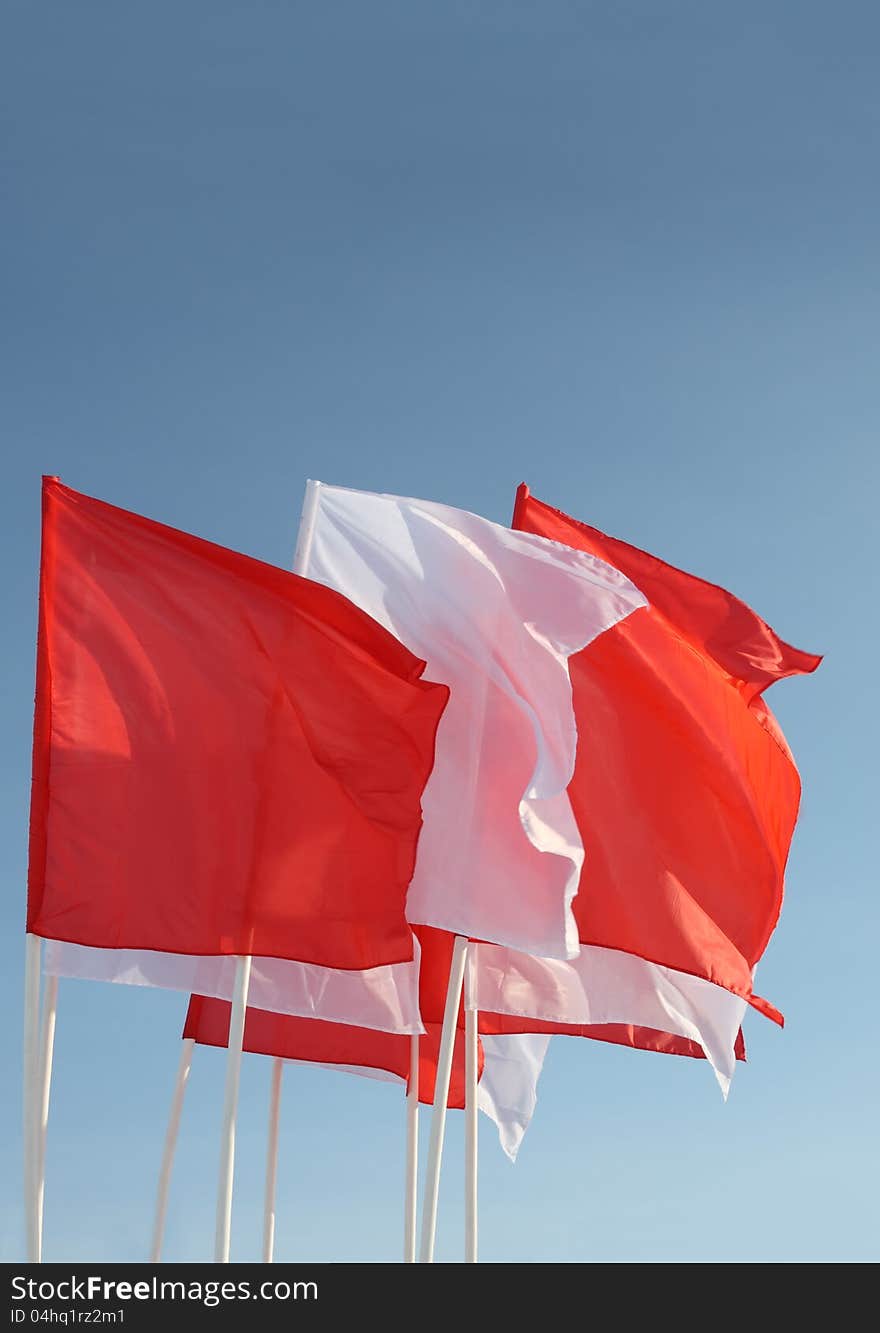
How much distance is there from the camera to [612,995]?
21.8m

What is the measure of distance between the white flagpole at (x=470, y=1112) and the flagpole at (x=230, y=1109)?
3543mm

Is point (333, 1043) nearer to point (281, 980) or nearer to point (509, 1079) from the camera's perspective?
point (509, 1079)

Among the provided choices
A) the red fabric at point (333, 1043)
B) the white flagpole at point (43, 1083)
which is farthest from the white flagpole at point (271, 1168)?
the white flagpole at point (43, 1083)

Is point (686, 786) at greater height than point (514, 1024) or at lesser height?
greater

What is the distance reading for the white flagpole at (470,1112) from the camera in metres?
20.5

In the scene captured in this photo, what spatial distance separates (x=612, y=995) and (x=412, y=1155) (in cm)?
327

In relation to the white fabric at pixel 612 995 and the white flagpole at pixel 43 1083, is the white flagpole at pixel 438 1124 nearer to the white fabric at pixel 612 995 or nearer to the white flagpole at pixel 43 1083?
the white fabric at pixel 612 995

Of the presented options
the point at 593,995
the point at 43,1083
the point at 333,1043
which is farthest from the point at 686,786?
the point at 43,1083

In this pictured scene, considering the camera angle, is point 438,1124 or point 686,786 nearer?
point 438,1124

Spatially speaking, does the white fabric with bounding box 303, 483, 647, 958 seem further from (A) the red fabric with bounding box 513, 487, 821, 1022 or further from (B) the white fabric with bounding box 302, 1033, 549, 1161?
(B) the white fabric with bounding box 302, 1033, 549, 1161

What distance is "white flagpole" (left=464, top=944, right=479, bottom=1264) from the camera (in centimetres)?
2055
